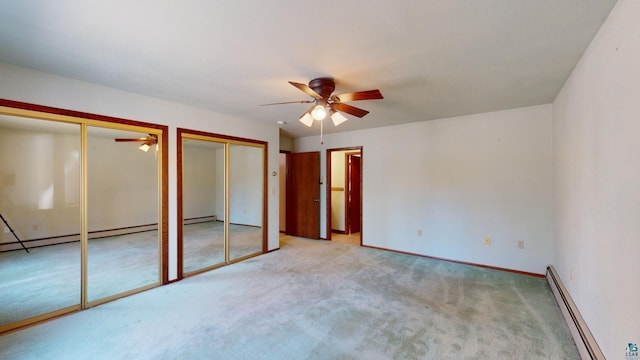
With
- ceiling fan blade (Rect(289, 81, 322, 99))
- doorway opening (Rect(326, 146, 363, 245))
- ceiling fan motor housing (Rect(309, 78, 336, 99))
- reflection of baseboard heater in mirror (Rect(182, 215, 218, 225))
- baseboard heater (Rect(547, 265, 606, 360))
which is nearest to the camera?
baseboard heater (Rect(547, 265, 606, 360))

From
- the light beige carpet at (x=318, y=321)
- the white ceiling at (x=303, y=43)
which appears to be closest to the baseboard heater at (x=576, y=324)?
the light beige carpet at (x=318, y=321)

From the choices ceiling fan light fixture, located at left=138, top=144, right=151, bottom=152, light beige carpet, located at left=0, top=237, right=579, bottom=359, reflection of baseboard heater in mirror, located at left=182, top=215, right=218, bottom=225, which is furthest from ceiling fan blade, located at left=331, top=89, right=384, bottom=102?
reflection of baseboard heater in mirror, located at left=182, top=215, right=218, bottom=225

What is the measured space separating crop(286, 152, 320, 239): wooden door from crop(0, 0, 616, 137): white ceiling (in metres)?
2.88

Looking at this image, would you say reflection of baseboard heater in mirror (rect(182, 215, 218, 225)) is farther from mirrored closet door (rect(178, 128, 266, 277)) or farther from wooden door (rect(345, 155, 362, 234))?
wooden door (rect(345, 155, 362, 234))

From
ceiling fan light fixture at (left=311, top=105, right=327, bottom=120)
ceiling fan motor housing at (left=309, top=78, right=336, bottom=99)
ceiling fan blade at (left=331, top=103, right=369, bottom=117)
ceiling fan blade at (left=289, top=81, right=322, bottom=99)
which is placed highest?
ceiling fan motor housing at (left=309, top=78, right=336, bottom=99)

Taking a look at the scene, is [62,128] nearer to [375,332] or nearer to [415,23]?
[415,23]

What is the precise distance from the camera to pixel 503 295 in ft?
9.97

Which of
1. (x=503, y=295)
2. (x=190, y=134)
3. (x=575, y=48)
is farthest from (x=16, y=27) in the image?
(x=503, y=295)

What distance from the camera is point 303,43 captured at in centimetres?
198

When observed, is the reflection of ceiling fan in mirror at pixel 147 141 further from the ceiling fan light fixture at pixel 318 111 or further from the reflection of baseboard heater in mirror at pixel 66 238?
the ceiling fan light fixture at pixel 318 111

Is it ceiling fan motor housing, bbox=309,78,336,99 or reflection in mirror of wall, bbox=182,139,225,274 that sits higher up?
ceiling fan motor housing, bbox=309,78,336,99

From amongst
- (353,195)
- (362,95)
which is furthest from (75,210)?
(353,195)

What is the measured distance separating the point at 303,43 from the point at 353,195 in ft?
16.7

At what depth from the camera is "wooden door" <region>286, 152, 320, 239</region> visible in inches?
230
